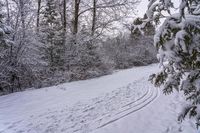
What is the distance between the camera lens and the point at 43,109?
683 centimetres

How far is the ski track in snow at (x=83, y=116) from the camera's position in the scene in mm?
5316

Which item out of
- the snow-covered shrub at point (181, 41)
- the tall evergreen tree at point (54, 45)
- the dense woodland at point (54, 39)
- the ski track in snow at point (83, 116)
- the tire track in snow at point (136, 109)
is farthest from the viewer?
the tall evergreen tree at point (54, 45)

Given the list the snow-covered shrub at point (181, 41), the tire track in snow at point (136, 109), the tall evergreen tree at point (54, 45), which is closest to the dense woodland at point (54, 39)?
the tall evergreen tree at point (54, 45)

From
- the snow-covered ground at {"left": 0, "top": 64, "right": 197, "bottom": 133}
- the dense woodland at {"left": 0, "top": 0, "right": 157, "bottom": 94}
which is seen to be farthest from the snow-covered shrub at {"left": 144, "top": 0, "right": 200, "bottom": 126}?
the dense woodland at {"left": 0, "top": 0, "right": 157, "bottom": 94}

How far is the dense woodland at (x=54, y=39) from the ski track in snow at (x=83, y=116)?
2.21m

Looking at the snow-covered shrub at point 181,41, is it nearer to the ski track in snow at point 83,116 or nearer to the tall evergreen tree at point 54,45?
the ski track in snow at point 83,116

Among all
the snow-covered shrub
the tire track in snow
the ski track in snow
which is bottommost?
the tire track in snow

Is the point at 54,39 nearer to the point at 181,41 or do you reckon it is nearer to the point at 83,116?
the point at 83,116

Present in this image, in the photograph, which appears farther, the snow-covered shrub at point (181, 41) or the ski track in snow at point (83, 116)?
the ski track in snow at point (83, 116)

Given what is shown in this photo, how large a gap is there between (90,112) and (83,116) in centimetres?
42

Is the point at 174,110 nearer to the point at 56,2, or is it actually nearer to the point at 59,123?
the point at 59,123

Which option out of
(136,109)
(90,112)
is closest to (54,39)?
(90,112)

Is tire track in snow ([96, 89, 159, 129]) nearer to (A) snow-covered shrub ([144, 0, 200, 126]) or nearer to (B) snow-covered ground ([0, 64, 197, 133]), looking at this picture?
(B) snow-covered ground ([0, 64, 197, 133])

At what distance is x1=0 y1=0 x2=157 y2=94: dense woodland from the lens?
10561 mm
